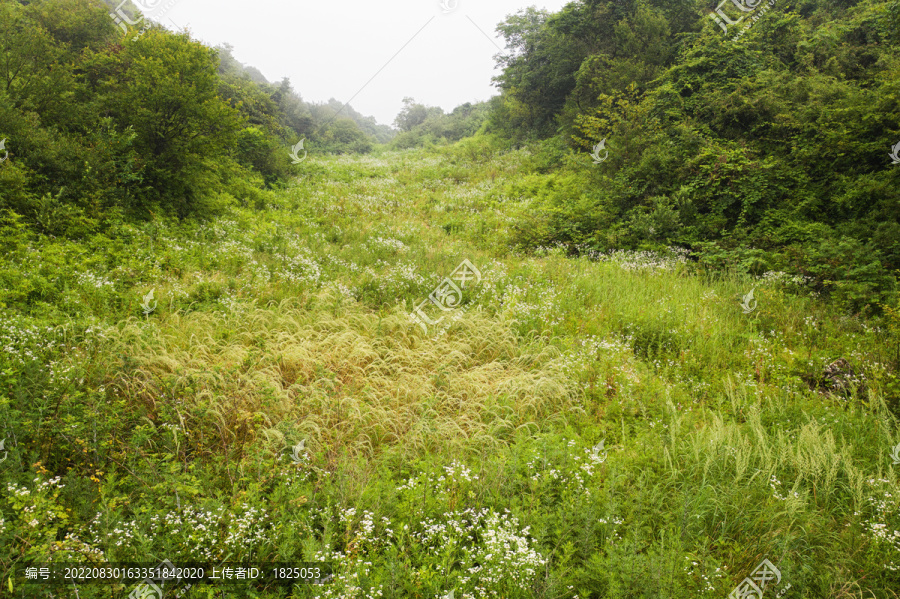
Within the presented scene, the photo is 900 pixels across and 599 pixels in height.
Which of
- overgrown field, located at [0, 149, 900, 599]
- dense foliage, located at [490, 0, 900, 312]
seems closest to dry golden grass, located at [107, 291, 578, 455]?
overgrown field, located at [0, 149, 900, 599]

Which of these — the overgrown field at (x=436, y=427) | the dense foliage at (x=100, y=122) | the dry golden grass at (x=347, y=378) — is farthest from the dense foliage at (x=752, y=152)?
the dense foliage at (x=100, y=122)

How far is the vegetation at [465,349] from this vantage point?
270cm

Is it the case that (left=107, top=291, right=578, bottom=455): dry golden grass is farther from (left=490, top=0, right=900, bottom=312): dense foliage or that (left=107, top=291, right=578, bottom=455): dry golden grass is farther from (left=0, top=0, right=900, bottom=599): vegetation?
(left=490, top=0, right=900, bottom=312): dense foliage

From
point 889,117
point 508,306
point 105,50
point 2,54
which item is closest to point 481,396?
point 508,306

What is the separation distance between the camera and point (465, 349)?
19.0 feet

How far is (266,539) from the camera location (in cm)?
261

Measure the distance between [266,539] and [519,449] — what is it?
2.17 meters

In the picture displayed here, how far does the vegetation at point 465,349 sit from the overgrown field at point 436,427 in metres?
0.03

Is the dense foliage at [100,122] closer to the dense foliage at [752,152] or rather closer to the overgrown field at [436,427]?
the overgrown field at [436,427]

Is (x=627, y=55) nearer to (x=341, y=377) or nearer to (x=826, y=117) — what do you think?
(x=826, y=117)

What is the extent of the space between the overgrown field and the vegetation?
1.3 inches

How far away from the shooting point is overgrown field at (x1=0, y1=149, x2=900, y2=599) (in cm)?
258

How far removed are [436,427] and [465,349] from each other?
1.82 meters

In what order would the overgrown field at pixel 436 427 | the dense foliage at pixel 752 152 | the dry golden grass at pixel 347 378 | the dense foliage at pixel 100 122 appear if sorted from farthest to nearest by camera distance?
the dense foliage at pixel 752 152
the dense foliage at pixel 100 122
the dry golden grass at pixel 347 378
the overgrown field at pixel 436 427
